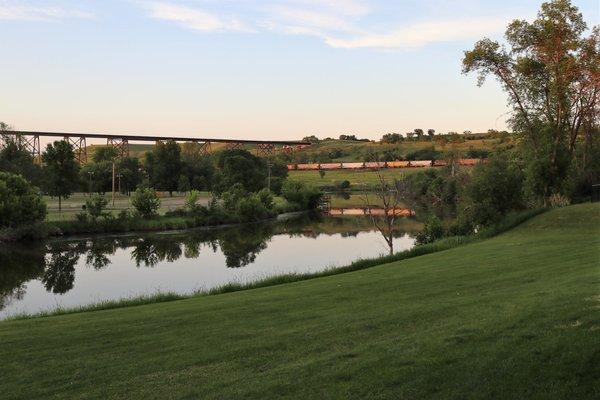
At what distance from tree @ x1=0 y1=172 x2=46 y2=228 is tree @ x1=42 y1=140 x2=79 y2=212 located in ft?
40.5

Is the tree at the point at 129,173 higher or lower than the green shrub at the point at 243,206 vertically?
higher

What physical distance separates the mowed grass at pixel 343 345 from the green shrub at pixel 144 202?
38.2 m

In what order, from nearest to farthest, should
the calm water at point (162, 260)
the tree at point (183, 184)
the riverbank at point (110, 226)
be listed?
the calm water at point (162, 260), the riverbank at point (110, 226), the tree at point (183, 184)

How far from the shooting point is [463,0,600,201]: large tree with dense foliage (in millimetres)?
29625

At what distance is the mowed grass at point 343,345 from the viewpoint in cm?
560

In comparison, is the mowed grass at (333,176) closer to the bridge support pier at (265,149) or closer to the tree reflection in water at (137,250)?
the bridge support pier at (265,149)

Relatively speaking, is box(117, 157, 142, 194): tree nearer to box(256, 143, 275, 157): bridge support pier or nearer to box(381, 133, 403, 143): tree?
box(256, 143, 275, 157): bridge support pier

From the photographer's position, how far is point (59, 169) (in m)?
54.0

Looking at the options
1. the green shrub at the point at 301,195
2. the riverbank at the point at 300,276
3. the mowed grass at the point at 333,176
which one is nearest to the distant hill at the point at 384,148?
the mowed grass at the point at 333,176

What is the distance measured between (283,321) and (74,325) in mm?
3888

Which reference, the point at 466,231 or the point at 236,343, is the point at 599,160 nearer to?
the point at 466,231

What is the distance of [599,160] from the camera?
37938 millimetres

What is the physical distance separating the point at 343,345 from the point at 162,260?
26.2m

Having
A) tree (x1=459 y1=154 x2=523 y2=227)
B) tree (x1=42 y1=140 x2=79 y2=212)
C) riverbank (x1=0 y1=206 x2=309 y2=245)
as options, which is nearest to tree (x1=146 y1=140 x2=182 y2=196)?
tree (x1=42 y1=140 x2=79 y2=212)
